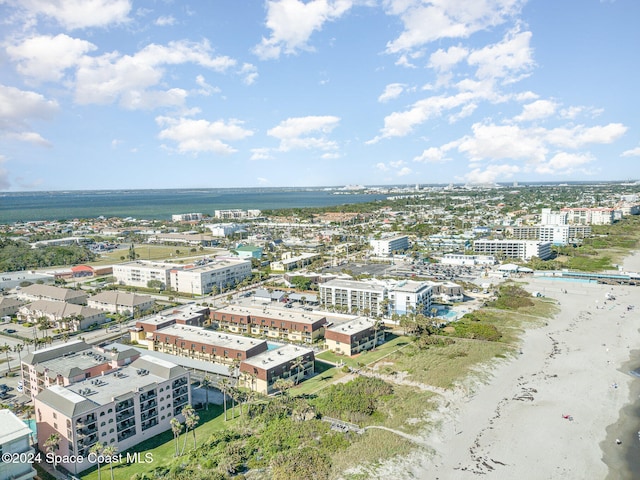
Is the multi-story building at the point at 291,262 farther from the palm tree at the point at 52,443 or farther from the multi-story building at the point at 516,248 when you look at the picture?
the palm tree at the point at 52,443

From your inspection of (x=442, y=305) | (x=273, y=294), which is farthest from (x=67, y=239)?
(x=442, y=305)

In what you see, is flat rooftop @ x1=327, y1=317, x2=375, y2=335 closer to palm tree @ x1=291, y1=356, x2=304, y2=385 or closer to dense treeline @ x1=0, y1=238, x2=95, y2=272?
palm tree @ x1=291, y1=356, x2=304, y2=385

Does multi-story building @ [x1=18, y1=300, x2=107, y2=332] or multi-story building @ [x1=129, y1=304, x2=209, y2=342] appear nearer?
multi-story building @ [x1=129, y1=304, x2=209, y2=342]

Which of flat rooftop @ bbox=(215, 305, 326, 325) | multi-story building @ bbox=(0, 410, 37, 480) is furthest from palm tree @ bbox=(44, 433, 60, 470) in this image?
flat rooftop @ bbox=(215, 305, 326, 325)

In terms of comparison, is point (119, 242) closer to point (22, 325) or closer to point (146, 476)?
point (22, 325)

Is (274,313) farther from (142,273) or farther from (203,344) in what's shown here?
(142,273)

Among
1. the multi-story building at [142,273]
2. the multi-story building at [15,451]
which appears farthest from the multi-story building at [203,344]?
the multi-story building at [142,273]
